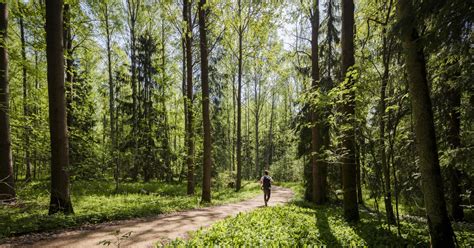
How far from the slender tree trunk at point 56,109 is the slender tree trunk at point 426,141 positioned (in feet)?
29.9

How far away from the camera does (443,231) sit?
189 inches

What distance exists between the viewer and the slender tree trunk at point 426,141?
484 cm

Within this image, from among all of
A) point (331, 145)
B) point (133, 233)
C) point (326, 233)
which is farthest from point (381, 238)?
point (133, 233)

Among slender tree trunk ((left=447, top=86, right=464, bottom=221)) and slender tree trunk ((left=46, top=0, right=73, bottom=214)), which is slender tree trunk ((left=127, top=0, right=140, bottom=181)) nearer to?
slender tree trunk ((left=46, top=0, right=73, bottom=214))

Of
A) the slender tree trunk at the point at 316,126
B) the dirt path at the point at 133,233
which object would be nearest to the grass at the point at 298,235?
the dirt path at the point at 133,233

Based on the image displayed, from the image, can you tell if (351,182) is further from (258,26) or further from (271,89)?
(271,89)

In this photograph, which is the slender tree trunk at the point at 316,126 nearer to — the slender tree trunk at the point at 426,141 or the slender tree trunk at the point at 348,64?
the slender tree trunk at the point at 348,64

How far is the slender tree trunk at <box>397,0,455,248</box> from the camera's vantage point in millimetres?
4844

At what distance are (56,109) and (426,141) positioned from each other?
31.5 ft

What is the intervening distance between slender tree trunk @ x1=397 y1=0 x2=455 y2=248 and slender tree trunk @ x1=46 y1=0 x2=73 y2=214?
9.12 metres

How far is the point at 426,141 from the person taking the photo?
4.98 metres

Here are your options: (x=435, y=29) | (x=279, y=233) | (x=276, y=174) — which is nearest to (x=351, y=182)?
(x=279, y=233)

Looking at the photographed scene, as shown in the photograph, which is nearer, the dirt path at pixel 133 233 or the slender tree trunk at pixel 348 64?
the dirt path at pixel 133 233

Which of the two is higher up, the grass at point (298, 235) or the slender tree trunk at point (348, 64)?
the slender tree trunk at point (348, 64)
